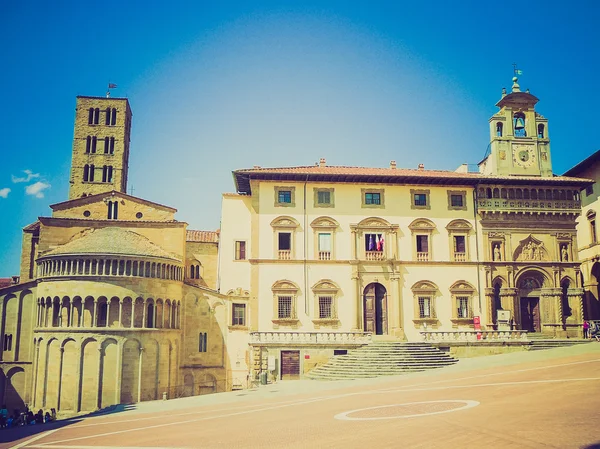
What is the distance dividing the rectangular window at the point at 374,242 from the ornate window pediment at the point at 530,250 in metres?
10.6

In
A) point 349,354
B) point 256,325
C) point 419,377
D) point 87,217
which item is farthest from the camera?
point 87,217

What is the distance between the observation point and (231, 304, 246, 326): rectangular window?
4259cm

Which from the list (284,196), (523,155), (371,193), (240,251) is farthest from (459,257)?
(240,251)

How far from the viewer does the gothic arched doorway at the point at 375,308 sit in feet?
130

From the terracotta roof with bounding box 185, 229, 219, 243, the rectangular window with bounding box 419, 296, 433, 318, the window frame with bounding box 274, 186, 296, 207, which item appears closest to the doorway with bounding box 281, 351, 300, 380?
the rectangular window with bounding box 419, 296, 433, 318

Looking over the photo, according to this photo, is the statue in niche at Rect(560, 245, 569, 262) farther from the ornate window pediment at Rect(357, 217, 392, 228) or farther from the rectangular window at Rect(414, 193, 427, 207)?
the ornate window pediment at Rect(357, 217, 392, 228)

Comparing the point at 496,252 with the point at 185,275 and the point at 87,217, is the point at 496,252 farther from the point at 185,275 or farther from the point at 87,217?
the point at 87,217

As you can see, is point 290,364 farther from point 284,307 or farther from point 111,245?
point 111,245

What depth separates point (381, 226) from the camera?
40344 millimetres

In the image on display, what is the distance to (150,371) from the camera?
40.3 m

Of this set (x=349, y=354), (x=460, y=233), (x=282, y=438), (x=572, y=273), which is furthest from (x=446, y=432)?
(x=572, y=273)

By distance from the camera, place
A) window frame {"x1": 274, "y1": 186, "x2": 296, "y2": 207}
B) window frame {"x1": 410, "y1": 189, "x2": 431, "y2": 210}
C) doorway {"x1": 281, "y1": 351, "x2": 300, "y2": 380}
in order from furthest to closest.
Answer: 1. window frame {"x1": 410, "y1": 189, "x2": 431, "y2": 210}
2. window frame {"x1": 274, "y1": 186, "x2": 296, "y2": 207}
3. doorway {"x1": 281, "y1": 351, "x2": 300, "y2": 380}

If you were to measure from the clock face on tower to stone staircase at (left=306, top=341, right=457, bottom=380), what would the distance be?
17496 millimetres

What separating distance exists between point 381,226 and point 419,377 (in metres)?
15.0
